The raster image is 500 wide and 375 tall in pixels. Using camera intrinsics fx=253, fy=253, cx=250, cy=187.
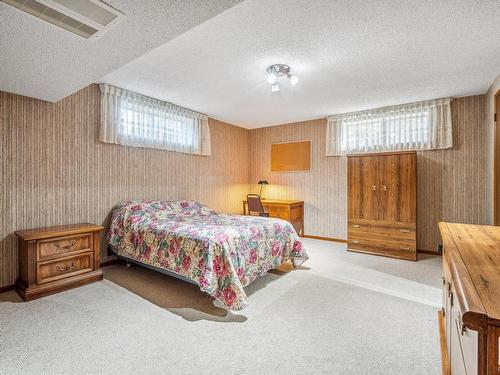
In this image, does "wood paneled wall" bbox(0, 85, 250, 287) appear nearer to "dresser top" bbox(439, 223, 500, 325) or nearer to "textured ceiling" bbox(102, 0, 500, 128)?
"textured ceiling" bbox(102, 0, 500, 128)

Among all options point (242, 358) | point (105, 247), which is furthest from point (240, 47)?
point (105, 247)

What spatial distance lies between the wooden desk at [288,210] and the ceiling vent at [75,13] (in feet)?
13.2

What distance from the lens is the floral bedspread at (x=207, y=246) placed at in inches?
90.9

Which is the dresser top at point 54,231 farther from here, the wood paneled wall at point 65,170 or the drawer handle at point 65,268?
the drawer handle at point 65,268

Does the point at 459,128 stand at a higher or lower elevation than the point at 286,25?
lower

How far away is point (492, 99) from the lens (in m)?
3.30

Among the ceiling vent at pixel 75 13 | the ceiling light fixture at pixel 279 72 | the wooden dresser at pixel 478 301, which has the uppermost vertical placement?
the ceiling light fixture at pixel 279 72

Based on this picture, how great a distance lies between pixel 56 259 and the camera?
2.70 m

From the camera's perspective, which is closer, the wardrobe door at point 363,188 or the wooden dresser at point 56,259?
the wooden dresser at point 56,259

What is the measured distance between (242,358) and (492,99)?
4.27 meters

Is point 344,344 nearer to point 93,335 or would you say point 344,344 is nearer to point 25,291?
point 93,335

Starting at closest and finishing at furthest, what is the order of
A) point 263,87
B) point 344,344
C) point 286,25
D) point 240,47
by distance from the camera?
point 344,344 → point 286,25 → point 240,47 → point 263,87

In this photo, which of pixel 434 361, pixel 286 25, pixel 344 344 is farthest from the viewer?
pixel 286 25

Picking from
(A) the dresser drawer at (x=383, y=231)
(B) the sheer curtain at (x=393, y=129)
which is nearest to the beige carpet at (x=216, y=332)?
(A) the dresser drawer at (x=383, y=231)
